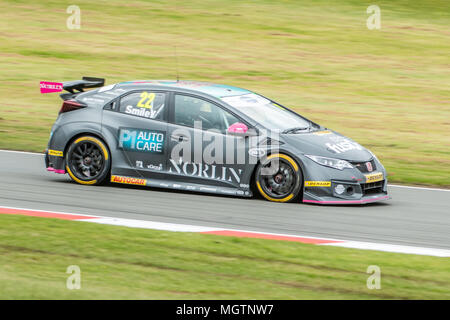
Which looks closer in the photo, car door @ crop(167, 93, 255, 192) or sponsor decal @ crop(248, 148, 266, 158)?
sponsor decal @ crop(248, 148, 266, 158)

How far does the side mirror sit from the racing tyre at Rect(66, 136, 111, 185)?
1.74 m

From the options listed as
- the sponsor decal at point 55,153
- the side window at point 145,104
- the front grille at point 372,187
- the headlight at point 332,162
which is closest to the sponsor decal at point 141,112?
the side window at point 145,104

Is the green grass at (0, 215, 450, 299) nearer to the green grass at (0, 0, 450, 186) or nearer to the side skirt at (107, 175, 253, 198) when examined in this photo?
the side skirt at (107, 175, 253, 198)

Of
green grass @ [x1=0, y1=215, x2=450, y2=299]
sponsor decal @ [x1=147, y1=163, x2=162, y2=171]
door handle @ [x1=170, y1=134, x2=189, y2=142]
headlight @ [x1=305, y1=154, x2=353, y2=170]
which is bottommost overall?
green grass @ [x1=0, y1=215, x2=450, y2=299]

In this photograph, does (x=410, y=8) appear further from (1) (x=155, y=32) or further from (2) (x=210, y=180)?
(2) (x=210, y=180)

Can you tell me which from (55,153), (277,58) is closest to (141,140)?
(55,153)

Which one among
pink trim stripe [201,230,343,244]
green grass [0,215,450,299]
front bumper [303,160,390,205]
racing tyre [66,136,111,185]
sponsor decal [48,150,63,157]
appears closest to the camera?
green grass [0,215,450,299]

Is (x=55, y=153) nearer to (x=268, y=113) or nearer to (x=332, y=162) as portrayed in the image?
(x=268, y=113)

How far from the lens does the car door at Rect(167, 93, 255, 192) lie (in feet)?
34.3

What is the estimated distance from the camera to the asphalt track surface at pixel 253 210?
9.03 meters

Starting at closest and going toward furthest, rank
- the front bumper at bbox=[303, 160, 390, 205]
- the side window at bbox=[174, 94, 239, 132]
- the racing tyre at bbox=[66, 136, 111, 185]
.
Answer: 1. the front bumper at bbox=[303, 160, 390, 205]
2. the side window at bbox=[174, 94, 239, 132]
3. the racing tyre at bbox=[66, 136, 111, 185]

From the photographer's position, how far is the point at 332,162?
10.2m

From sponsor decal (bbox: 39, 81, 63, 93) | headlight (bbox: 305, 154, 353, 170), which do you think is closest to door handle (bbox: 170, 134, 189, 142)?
headlight (bbox: 305, 154, 353, 170)

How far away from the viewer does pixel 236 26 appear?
27859 mm
